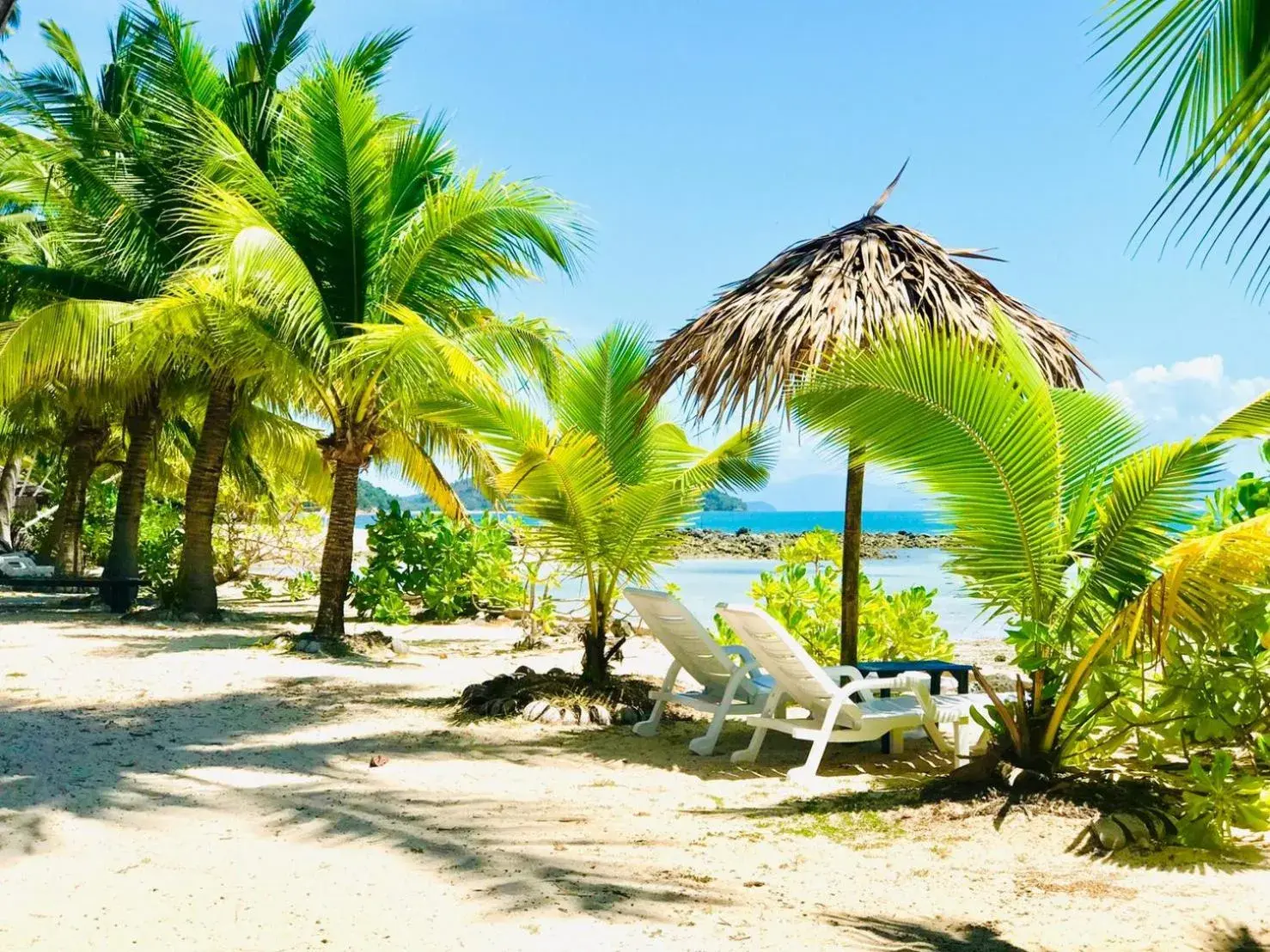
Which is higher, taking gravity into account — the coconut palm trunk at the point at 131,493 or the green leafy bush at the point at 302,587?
the coconut palm trunk at the point at 131,493

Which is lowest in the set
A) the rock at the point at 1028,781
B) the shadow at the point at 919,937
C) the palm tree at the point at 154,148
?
the shadow at the point at 919,937

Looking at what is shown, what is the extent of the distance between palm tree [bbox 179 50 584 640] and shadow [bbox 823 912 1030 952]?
21.5ft

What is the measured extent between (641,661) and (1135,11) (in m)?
8.75

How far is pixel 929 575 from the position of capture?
34062 mm

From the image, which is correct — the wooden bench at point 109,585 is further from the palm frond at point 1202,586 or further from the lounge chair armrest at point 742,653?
the palm frond at point 1202,586

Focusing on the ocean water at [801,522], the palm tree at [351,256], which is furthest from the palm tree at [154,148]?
the ocean water at [801,522]

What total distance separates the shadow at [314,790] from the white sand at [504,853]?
0.02 meters

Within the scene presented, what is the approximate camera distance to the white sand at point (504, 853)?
3.41 metres

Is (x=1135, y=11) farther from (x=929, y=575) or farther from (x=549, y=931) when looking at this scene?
(x=929, y=575)

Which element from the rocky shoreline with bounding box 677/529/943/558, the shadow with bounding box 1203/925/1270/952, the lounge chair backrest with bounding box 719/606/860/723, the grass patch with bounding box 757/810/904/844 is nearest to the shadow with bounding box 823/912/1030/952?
the shadow with bounding box 1203/925/1270/952

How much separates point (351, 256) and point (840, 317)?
5.82 metres

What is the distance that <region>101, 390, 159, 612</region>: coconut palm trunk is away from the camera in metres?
14.1

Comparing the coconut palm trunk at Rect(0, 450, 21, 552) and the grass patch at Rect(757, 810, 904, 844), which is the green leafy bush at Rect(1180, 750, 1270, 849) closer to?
the grass patch at Rect(757, 810, 904, 844)

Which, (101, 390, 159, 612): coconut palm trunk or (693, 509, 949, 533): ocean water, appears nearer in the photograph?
(101, 390, 159, 612): coconut palm trunk
